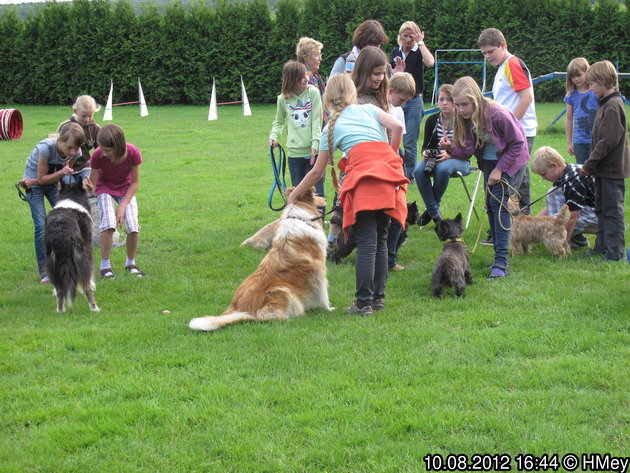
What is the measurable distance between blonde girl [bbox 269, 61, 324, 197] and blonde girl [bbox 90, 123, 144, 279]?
162 cm

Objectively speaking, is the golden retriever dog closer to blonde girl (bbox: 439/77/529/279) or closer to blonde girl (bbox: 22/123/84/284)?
blonde girl (bbox: 439/77/529/279)

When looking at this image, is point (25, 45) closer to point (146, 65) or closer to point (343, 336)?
point (146, 65)

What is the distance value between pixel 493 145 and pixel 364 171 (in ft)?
5.55

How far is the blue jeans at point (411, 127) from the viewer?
378 inches

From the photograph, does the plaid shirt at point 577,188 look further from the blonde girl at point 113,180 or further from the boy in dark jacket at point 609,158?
the blonde girl at point 113,180

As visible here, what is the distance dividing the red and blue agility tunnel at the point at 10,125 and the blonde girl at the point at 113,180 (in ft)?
38.3

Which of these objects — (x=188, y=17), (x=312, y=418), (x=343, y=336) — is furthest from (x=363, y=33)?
(x=188, y=17)

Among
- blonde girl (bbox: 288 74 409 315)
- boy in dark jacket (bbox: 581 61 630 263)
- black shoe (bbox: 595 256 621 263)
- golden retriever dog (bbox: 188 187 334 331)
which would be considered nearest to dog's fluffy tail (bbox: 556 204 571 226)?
boy in dark jacket (bbox: 581 61 630 263)

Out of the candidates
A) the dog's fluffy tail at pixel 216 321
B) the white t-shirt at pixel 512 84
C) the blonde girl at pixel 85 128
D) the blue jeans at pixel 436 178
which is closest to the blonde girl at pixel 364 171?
the dog's fluffy tail at pixel 216 321

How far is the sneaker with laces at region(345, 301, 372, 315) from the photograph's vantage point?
5.49m

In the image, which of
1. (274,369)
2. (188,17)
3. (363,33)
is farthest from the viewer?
(188,17)

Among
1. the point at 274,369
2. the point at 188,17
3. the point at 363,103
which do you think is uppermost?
the point at 188,17

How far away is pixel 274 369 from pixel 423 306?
170 centimetres

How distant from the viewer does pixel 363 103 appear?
18.9 ft
